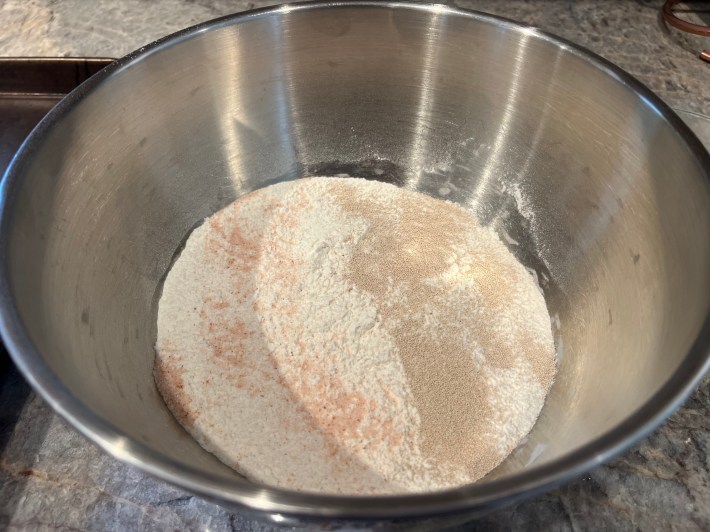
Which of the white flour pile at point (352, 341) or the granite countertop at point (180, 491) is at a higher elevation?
the white flour pile at point (352, 341)

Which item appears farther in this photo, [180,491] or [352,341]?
[352,341]

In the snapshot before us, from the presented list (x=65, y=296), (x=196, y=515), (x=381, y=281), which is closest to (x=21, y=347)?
(x=65, y=296)

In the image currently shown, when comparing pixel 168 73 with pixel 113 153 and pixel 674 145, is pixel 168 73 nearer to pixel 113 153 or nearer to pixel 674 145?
pixel 113 153

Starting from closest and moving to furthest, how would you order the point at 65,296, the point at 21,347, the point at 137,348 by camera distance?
the point at 21,347 < the point at 65,296 < the point at 137,348

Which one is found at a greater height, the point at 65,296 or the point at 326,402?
the point at 65,296

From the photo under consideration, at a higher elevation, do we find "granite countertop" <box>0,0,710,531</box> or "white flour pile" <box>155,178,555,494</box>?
"white flour pile" <box>155,178,555,494</box>

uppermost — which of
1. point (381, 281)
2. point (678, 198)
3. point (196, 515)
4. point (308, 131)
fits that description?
point (678, 198)

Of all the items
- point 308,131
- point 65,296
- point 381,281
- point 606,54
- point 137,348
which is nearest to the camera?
point 65,296

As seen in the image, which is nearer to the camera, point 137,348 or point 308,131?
point 137,348
